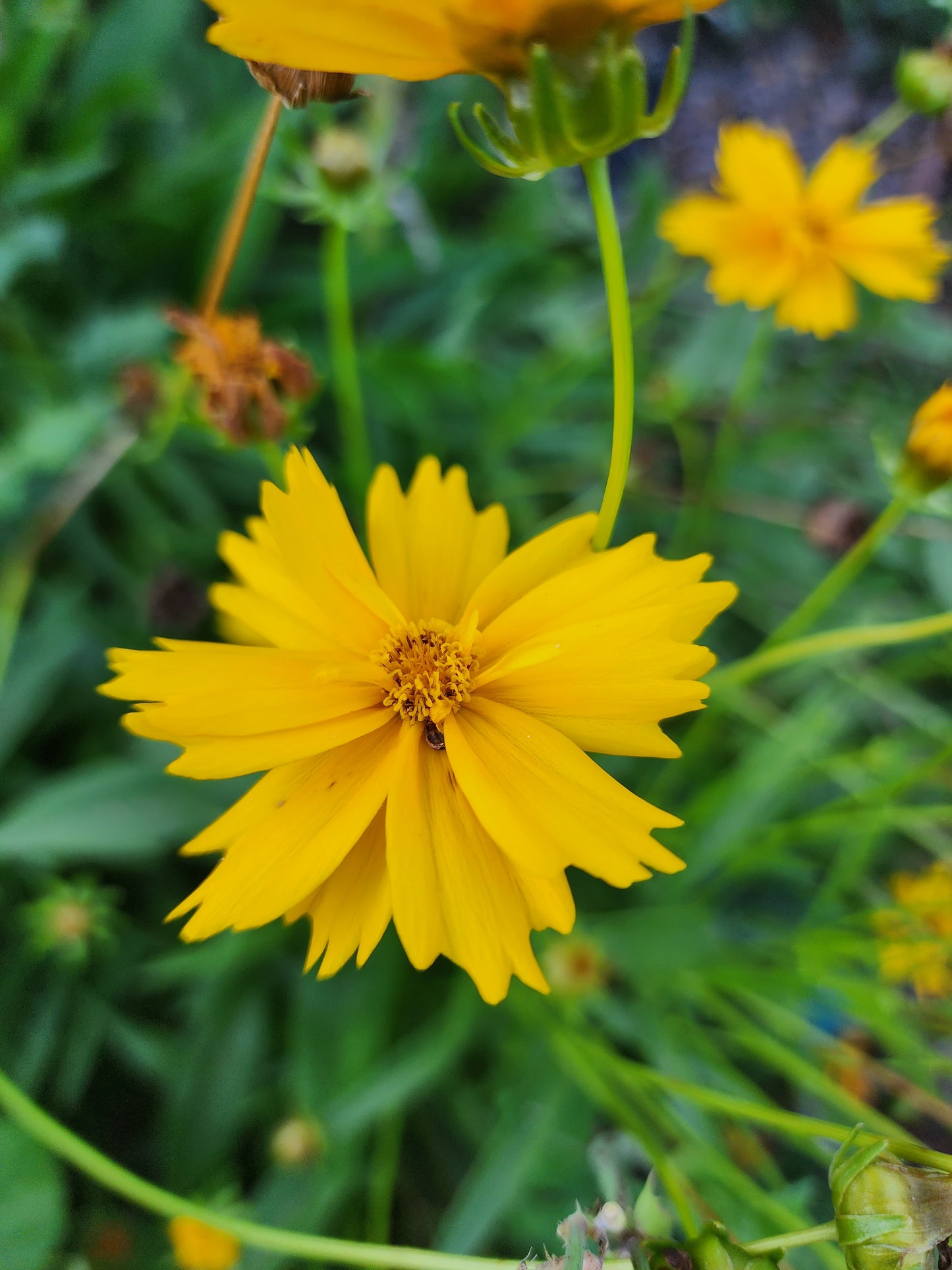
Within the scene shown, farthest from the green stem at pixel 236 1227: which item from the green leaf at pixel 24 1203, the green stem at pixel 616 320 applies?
the green stem at pixel 616 320

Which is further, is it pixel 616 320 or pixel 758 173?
pixel 758 173

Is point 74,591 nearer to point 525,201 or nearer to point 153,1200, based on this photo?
point 153,1200

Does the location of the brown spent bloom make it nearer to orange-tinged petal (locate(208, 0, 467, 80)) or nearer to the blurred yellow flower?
orange-tinged petal (locate(208, 0, 467, 80))

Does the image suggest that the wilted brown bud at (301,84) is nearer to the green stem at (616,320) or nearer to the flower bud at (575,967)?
the green stem at (616,320)

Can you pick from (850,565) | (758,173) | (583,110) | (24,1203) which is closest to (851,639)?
(850,565)

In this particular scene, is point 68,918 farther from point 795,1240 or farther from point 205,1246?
point 795,1240

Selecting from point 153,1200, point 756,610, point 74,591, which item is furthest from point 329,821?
point 756,610
